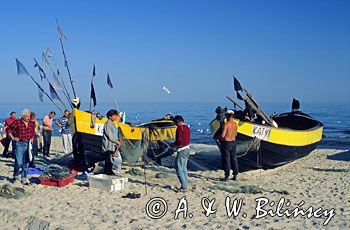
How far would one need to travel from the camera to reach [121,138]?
10.4 meters

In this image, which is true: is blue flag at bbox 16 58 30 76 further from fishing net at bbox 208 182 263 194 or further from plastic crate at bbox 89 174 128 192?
fishing net at bbox 208 182 263 194

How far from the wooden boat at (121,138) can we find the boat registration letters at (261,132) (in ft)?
9.37

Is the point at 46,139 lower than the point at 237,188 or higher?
higher

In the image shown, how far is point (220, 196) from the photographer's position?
7441 millimetres

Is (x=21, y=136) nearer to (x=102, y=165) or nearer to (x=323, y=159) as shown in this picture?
(x=102, y=165)

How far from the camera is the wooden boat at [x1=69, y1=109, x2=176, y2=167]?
9.99 metres

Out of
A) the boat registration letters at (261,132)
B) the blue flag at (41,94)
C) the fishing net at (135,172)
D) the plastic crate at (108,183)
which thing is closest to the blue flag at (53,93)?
the blue flag at (41,94)

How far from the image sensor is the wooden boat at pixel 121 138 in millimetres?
9992

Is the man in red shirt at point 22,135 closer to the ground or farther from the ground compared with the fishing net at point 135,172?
farther from the ground

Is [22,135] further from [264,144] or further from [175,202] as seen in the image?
[264,144]

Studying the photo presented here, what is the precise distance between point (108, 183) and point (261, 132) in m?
4.33

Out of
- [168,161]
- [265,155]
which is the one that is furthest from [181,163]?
[168,161]

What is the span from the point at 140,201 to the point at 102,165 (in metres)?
3.40

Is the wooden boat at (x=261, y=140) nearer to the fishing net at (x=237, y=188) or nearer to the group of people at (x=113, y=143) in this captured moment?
the group of people at (x=113, y=143)
